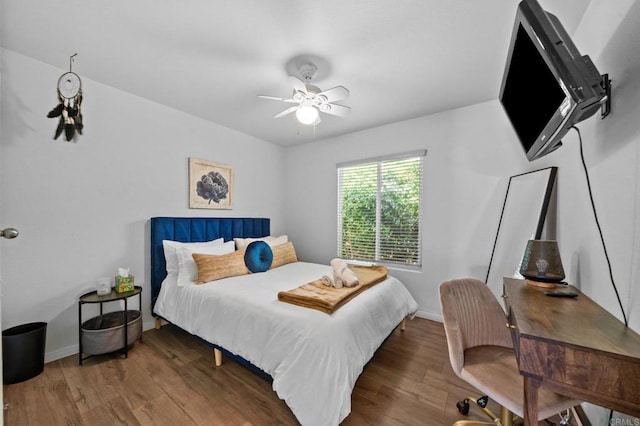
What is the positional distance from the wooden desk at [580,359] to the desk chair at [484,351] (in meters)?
0.29

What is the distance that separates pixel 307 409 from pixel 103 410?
1.40 m

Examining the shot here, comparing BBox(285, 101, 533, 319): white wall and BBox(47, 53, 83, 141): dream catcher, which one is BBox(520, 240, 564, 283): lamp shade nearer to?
BBox(285, 101, 533, 319): white wall

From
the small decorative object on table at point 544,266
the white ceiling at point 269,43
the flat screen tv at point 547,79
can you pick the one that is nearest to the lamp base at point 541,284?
the small decorative object on table at point 544,266

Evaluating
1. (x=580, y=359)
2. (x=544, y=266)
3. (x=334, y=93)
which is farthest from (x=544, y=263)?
(x=334, y=93)

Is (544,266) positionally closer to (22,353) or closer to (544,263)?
(544,263)


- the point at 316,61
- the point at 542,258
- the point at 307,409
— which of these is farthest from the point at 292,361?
the point at 316,61

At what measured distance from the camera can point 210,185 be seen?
Result: 3.29 metres

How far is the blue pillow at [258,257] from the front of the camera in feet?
9.19

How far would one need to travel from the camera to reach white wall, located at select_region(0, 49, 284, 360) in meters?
1.98

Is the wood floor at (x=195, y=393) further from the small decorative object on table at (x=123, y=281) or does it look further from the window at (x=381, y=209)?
the window at (x=381, y=209)

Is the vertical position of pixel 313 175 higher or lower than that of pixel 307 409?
higher

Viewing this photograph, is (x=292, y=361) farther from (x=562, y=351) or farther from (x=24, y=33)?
(x=24, y=33)

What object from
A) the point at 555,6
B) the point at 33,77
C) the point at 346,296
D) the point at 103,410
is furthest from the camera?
the point at 33,77

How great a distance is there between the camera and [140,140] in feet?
8.79
